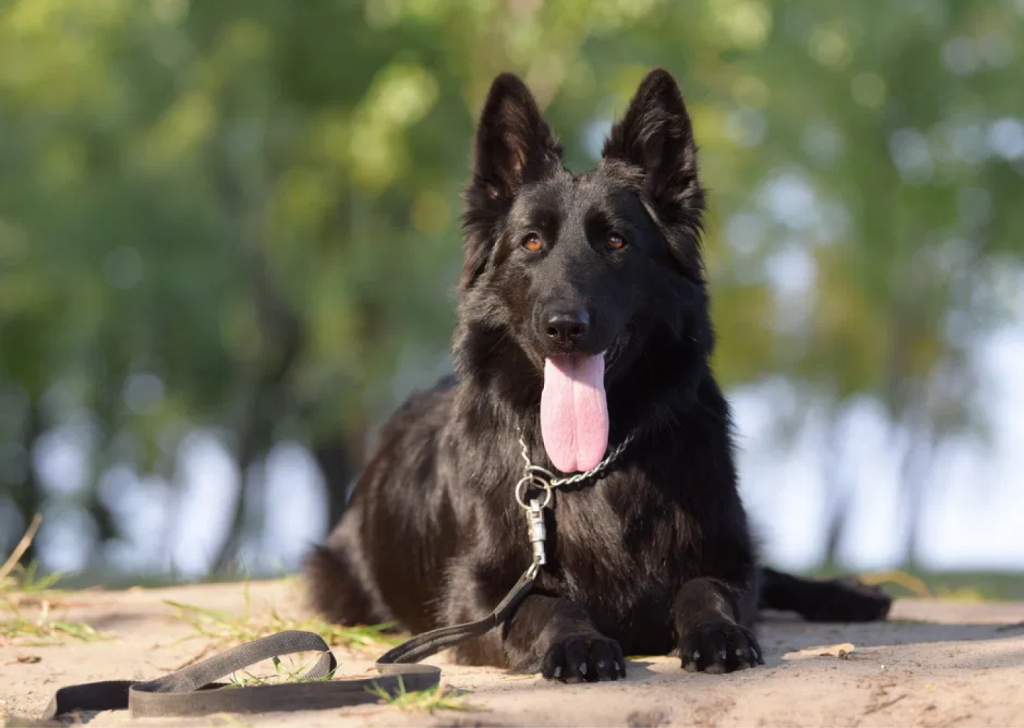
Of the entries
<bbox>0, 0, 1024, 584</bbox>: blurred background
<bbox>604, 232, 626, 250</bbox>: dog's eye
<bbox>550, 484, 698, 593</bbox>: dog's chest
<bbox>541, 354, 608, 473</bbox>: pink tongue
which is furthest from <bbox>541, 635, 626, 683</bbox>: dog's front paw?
<bbox>0, 0, 1024, 584</bbox>: blurred background

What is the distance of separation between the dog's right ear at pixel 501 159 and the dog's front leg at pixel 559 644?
1.47 m

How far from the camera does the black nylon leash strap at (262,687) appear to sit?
3314 millimetres

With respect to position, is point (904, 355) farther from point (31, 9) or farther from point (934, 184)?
point (31, 9)

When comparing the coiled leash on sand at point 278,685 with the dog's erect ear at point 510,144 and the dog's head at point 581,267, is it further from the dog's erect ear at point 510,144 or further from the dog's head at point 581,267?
the dog's erect ear at point 510,144

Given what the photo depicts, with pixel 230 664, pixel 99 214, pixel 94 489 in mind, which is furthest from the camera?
pixel 94 489

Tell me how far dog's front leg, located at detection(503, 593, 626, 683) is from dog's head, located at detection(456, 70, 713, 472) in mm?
534

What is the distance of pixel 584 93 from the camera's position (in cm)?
1619

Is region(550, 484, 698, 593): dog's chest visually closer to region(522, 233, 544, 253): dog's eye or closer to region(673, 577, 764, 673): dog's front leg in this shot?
region(673, 577, 764, 673): dog's front leg

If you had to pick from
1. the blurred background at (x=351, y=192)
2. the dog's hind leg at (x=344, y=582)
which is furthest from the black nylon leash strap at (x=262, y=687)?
the blurred background at (x=351, y=192)

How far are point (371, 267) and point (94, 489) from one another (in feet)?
29.6

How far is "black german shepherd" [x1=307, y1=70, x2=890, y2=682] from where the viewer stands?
413cm

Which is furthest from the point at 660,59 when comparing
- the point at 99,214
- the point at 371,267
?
the point at 99,214

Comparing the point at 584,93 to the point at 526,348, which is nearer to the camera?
the point at 526,348

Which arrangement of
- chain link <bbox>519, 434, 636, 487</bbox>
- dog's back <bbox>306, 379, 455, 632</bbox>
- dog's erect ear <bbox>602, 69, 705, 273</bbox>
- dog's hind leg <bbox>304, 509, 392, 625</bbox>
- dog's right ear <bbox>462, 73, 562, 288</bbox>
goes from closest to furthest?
chain link <bbox>519, 434, 636, 487</bbox>
dog's erect ear <bbox>602, 69, 705, 273</bbox>
dog's right ear <bbox>462, 73, 562, 288</bbox>
dog's back <bbox>306, 379, 455, 632</bbox>
dog's hind leg <bbox>304, 509, 392, 625</bbox>
